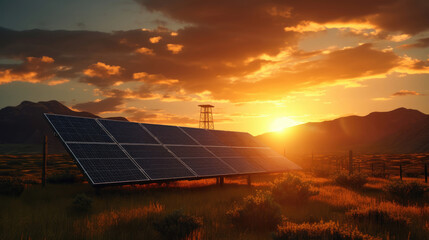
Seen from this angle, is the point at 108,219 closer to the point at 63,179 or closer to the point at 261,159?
the point at 63,179

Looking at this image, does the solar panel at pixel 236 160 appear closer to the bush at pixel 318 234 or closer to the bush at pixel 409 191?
the bush at pixel 409 191

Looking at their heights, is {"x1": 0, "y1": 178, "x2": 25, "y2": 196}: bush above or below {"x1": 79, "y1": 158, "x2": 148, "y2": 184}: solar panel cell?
below

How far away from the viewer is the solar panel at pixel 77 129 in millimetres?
18031

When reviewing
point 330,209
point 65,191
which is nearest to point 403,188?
point 330,209

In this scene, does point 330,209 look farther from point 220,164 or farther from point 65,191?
point 65,191

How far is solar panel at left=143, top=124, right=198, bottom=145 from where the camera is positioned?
24.0 meters

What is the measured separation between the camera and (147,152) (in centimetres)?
2052

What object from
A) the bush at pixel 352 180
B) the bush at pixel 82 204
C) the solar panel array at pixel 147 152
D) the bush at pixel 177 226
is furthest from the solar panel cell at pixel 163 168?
the bush at pixel 352 180

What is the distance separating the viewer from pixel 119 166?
17.5 metres

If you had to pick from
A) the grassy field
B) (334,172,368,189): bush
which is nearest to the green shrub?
the grassy field

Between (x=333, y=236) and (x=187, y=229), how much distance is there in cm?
437

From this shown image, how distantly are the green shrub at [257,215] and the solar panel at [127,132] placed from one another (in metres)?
10.8

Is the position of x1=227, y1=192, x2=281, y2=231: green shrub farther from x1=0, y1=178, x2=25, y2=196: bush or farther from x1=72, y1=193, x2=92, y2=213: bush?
x1=0, y1=178, x2=25, y2=196: bush

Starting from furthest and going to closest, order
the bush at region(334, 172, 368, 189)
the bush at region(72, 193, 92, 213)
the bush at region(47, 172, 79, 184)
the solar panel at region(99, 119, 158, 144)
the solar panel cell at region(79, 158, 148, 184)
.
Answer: the bush at region(334, 172, 368, 189) < the bush at region(47, 172, 79, 184) < the solar panel at region(99, 119, 158, 144) < the solar panel cell at region(79, 158, 148, 184) < the bush at region(72, 193, 92, 213)
